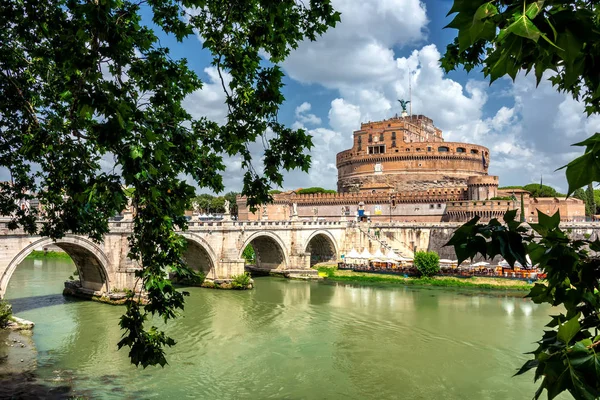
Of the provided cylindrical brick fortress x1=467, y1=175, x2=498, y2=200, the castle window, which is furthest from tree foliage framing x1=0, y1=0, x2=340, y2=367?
the castle window

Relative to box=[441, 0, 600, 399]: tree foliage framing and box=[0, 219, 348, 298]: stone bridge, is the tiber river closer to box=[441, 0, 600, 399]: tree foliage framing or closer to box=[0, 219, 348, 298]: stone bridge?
box=[0, 219, 348, 298]: stone bridge

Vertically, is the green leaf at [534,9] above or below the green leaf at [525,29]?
above

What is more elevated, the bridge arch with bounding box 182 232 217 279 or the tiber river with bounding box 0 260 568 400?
the bridge arch with bounding box 182 232 217 279

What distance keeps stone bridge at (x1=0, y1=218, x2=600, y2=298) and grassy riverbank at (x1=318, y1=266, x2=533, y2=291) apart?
7.77 feet

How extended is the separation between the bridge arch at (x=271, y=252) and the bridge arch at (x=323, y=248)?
5.28 meters

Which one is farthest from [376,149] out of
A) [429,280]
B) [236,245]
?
[236,245]

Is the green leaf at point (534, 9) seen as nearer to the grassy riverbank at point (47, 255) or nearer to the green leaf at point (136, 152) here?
the green leaf at point (136, 152)

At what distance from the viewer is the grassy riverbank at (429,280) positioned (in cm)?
3062

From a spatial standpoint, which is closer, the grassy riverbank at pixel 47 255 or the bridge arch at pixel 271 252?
the bridge arch at pixel 271 252

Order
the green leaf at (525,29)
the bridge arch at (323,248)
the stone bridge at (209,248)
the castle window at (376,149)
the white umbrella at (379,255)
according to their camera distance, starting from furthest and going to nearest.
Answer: the castle window at (376,149) < the bridge arch at (323,248) < the white umbrella at (379,255) < the stone bridge at (209,248) < the green leaf at (525,29)

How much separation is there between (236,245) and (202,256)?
2.39 metres

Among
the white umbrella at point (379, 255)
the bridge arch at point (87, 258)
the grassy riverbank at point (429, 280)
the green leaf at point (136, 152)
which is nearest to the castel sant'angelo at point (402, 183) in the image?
the white umbrella at point (379, 255)

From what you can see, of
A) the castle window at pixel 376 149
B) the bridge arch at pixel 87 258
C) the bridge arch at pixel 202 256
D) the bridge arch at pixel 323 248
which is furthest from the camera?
the castle window at pixel 376 149

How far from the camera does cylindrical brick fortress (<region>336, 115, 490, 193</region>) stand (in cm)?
5953
